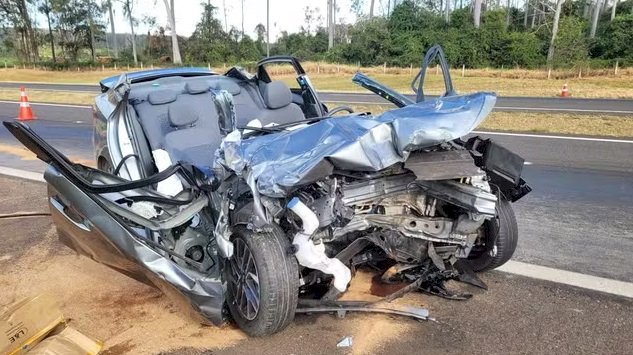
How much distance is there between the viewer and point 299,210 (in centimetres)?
290

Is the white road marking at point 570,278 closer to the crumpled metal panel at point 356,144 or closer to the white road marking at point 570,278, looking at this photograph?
the white road marking at point 570,278

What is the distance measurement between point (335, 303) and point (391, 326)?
15.1 inches

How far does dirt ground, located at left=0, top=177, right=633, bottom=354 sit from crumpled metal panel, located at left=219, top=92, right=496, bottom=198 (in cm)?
102

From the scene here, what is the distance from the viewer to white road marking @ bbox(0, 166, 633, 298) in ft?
12.5

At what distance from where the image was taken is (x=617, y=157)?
325 inches

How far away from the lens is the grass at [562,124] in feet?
35.3

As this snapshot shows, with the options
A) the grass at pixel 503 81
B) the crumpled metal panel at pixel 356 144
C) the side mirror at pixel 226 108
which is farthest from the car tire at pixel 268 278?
the grass at pixel 503 81

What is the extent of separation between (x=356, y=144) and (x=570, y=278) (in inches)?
88.9

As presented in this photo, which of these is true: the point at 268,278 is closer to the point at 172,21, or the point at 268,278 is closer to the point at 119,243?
the point at 119,243

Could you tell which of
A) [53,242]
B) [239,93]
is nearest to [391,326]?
[239,93]

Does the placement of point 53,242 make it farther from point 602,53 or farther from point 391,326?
point 602,53

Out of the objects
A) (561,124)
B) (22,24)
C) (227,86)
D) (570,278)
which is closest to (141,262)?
(227,86)

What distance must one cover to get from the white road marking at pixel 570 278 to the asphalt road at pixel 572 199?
0.11m

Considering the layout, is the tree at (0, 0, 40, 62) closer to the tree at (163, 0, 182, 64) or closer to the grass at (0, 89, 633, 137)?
the tree at (163, 0, 182, 64)
